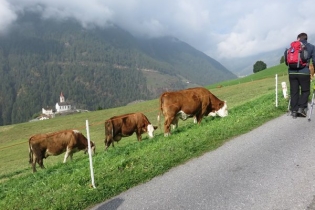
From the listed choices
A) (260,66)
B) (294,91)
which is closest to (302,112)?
(294,91)

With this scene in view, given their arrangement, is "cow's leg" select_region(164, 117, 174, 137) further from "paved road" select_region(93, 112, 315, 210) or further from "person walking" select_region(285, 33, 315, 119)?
"person walking" select_region(285, 33, 315, 119)

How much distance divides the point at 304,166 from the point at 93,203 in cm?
476

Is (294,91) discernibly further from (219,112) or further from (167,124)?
(167,124)

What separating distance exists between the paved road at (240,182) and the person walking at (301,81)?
7.51 ft

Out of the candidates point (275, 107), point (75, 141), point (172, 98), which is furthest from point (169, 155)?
point (75, 141)

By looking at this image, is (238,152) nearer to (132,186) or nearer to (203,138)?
(203,138)

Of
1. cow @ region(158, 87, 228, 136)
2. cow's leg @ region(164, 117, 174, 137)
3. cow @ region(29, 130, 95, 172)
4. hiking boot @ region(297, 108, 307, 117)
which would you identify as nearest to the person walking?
hiking boot @ region(297, 108, 307, 117)

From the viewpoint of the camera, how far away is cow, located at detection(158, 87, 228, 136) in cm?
1378

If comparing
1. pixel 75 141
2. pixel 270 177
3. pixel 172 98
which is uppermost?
pixel 172 98

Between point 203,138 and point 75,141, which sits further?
point 75,141

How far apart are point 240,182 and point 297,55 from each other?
6.07 m

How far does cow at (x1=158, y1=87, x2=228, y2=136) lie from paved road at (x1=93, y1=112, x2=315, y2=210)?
4703 mm

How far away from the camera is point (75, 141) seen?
1809cm

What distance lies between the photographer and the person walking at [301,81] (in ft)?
34.6
